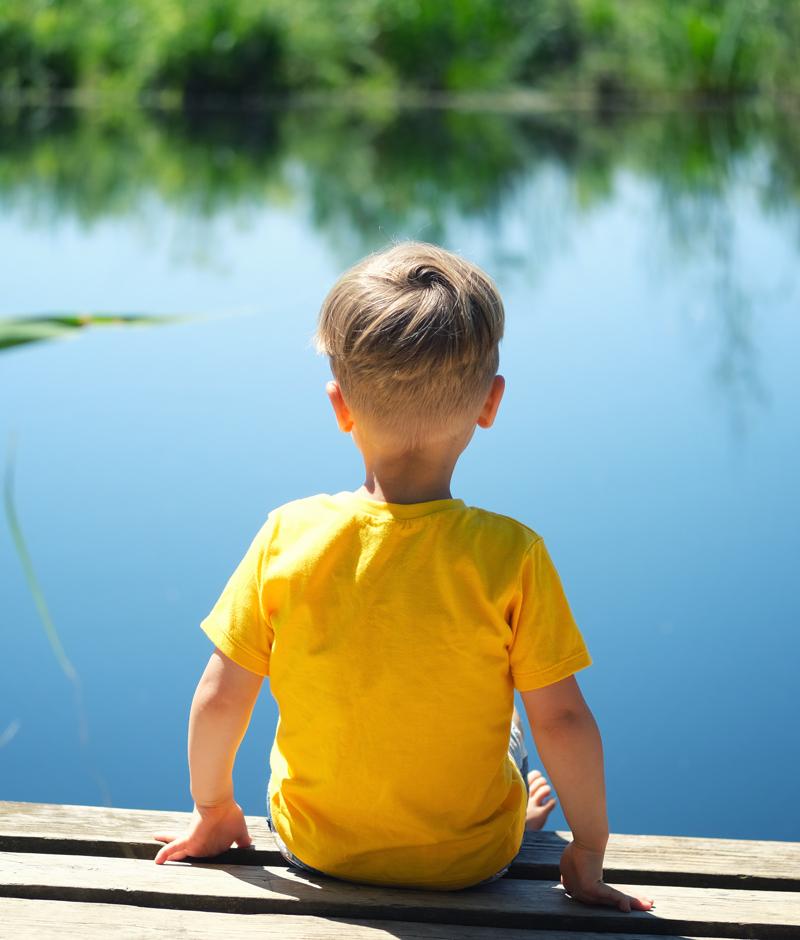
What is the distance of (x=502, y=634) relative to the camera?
99cm

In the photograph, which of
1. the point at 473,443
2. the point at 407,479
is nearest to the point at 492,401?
the point at 407,479

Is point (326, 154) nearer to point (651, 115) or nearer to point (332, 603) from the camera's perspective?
point (651, 115)

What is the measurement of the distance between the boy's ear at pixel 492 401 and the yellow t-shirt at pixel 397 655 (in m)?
0.08

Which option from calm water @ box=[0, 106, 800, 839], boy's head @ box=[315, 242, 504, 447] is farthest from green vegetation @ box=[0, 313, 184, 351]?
boy's head @ box=[315, 242, 504, 447]

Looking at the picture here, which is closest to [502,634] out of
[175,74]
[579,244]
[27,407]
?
[27,407]

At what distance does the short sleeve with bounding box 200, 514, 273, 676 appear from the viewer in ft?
3.34

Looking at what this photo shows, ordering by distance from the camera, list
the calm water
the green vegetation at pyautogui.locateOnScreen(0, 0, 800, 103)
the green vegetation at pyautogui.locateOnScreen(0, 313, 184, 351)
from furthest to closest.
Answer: the green vegetation at pyautogui.locateOnScreen(0, 0, 800, 103) < the calm water < the green vegetation at pyautogui.locateOnScreen(0, 313, 184, 351)

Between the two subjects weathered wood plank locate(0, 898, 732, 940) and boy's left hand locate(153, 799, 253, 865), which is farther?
boy's left hand locate(153, 799, 253, 865)

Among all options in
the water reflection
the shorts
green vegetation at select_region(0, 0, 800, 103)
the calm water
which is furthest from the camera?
green vegetation at select_region(0, 0, 800, 103)

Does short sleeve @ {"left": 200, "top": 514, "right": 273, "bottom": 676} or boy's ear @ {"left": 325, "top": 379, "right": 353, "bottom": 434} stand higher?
boy's ear @ {"left": 325, "top": 379, "right": 353, "bottom": 434}

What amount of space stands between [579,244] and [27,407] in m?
2.89

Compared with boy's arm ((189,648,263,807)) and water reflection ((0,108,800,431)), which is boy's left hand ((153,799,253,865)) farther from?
water reflection ((0,108,800,431))

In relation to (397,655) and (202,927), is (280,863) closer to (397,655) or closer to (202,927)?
(202,927)

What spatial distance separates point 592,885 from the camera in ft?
3.50
